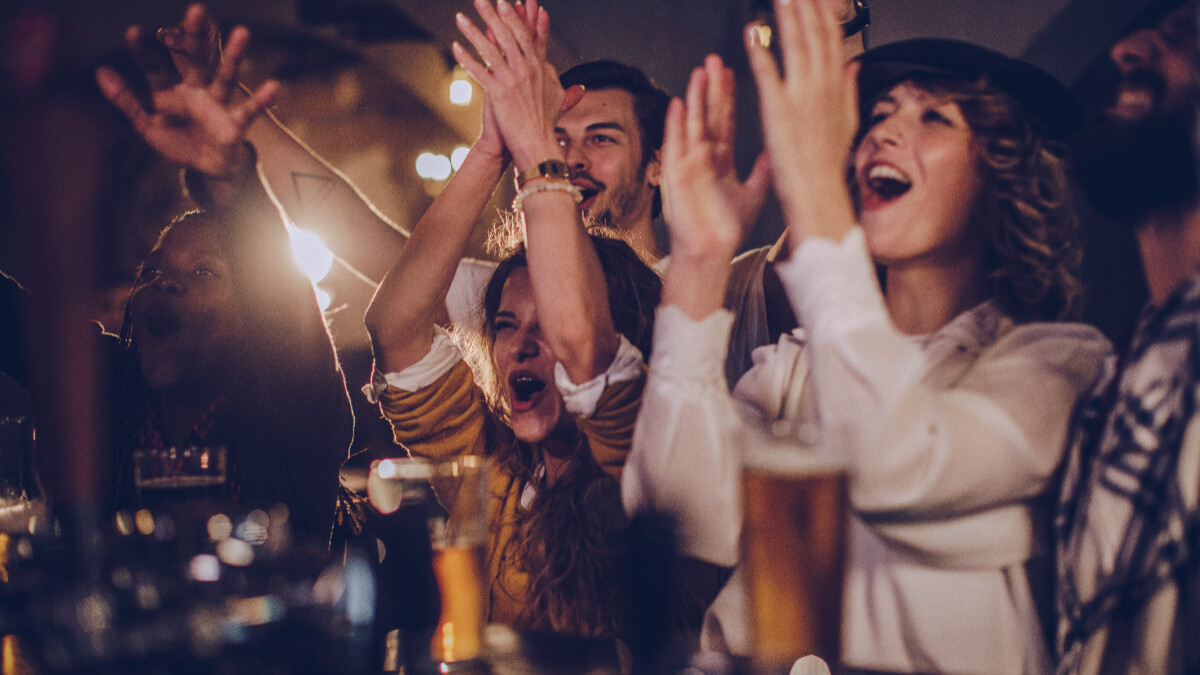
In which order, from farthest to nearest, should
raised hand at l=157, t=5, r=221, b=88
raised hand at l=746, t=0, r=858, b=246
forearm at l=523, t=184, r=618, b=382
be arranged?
1. raised hand at l=157, t=5, r=221, b=88
2. forearm at l=523, t=184, r=618, b=382
3. raised hand at l=746, t=0, r=858, b=246

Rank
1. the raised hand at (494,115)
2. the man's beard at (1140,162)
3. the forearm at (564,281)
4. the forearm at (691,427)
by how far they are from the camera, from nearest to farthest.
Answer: the man's beard at (1140,162), the forearm at (691,427), the forearm at (564,281), the raised hand at (494,115)

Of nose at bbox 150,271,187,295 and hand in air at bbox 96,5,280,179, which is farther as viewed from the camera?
nose at bbox 150,271,187,295

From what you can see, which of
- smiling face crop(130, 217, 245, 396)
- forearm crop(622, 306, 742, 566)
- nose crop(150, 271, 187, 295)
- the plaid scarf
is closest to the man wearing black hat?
the plaid scarf

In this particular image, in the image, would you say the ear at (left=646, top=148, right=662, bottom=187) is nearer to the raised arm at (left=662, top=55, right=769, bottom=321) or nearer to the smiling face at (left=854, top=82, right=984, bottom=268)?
the raised arm at (left=662, top=55, right=769, bottom=321)

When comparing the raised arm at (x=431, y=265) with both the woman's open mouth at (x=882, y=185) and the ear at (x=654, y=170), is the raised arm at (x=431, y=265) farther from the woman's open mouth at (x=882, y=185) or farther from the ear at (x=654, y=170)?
the woman's open mouth at (x=882, y=185)

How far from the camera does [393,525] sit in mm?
1073

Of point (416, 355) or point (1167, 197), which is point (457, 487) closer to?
point (416, 355)

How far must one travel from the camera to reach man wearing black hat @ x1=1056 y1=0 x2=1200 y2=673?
1000 millimetres

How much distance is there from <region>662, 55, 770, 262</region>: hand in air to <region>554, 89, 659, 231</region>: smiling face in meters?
0.27

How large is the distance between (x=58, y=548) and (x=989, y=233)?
171 centimetres

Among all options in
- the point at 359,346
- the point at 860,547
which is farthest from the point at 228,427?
the point at 860,547

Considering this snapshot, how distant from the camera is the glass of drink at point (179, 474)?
142 centimetres

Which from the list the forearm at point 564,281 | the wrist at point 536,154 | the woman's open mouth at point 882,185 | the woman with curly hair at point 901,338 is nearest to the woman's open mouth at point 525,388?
the forearm at point 564,281

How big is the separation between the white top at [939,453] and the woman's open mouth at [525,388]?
0.64 m
